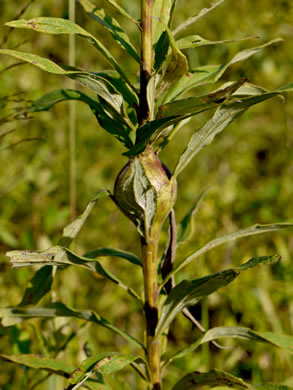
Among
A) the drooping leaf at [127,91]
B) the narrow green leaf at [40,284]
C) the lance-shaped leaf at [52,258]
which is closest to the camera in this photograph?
the lance-shaped leaf at [52,258]

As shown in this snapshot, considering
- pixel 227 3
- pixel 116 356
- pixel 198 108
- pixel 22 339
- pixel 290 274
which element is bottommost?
pixel 290 274

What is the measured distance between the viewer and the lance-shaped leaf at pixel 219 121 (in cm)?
→ 78

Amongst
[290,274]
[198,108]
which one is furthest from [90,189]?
[198,108]

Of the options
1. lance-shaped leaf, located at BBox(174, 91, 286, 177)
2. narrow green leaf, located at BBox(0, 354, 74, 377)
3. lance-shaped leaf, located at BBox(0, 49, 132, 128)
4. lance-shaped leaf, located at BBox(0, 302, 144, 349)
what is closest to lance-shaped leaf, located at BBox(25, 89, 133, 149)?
lance-shaped leaf, located at BBox(0, 49, 132, 128)

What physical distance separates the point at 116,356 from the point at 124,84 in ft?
1.66

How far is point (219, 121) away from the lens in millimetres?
828

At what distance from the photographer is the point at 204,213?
2297mm

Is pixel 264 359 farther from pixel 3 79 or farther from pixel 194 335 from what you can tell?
pixel 3 79

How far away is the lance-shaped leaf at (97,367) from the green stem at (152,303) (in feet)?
0.53

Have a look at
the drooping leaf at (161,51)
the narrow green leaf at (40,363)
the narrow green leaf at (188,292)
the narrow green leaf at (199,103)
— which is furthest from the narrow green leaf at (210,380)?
the drooping leaf at (161,51)

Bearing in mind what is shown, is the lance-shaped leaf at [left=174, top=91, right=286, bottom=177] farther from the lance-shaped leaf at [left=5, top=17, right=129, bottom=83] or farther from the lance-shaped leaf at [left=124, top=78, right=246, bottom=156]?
the lance-shaped leaf at [left=5, top=17, right=129, bottom=83]

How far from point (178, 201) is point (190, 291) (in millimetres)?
1675

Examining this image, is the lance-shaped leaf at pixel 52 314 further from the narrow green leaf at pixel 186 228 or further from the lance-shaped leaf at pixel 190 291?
the narrow green leaf at pixel 186 228

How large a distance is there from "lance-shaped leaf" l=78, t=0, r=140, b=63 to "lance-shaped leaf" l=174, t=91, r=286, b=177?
7.1 inches
